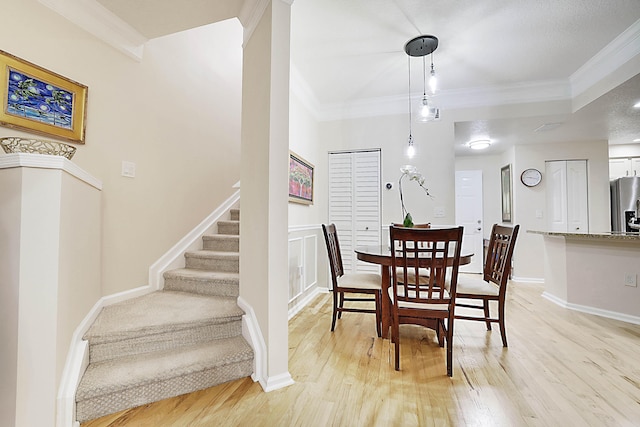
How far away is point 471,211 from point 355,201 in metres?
2.89

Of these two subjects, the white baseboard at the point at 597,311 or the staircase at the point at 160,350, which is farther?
the white baseboard at the point at 597,311

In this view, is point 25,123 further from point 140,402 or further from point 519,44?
point 519,44

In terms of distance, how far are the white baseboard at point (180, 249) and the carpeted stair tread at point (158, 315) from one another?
19cm

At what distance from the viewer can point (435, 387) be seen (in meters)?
1.63

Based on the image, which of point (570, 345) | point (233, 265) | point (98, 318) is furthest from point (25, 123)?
point (570, 345)

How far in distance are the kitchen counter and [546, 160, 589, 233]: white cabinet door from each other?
4.97ft

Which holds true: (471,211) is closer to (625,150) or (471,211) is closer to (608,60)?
(625,150)

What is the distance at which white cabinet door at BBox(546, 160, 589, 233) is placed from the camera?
441 cm

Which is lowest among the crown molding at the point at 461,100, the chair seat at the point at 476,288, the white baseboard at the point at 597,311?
the white baseboard at the point at 597,311

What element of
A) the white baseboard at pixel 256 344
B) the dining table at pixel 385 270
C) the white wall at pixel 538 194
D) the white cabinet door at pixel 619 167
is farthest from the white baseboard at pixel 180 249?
the white cabinet door at pixel 619 167

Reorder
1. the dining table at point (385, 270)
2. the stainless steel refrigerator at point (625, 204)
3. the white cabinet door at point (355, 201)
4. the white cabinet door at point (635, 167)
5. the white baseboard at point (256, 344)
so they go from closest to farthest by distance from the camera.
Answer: the white baseboard at point (256, 344) < the dining table at point (385, 270) < the white cabinet door at point (355, 201) < the stainless steel refrigerator at point (625, 204) < the white cabinet door at point (635, 167)

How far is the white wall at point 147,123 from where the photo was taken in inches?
70.8

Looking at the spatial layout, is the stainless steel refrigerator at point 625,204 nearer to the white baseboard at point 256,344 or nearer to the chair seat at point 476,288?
the chair seat at point 476,288

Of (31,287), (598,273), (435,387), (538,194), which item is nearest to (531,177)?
(538,194)
